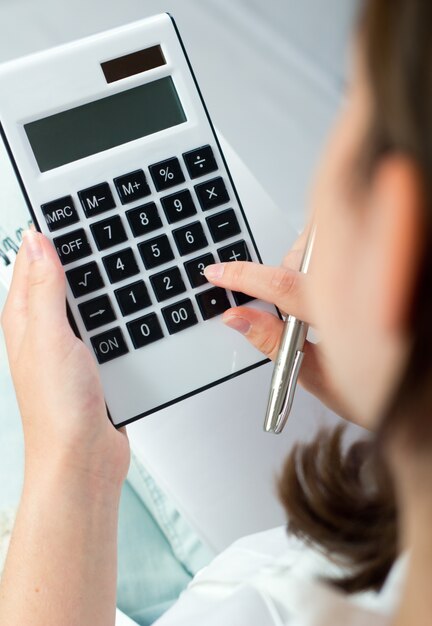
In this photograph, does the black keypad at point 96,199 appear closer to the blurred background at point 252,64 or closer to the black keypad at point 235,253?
the black keypad at point 235,253

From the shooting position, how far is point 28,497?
15.0 inches

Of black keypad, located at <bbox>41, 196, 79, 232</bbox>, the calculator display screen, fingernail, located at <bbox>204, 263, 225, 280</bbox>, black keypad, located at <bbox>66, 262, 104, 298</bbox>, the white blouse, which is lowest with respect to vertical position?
the white blouse

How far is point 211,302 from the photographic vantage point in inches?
15.8

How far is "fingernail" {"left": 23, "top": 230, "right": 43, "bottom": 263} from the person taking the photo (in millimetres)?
374

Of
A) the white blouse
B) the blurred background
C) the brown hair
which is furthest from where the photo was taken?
the blurred background

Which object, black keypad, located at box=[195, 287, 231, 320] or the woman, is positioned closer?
the woman

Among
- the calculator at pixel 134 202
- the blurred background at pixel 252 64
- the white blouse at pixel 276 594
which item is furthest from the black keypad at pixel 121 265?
the blurred background at pixel 252 64

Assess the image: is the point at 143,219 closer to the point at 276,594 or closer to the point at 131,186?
the point at 131,186

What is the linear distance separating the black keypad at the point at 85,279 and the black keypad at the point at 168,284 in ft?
0.10

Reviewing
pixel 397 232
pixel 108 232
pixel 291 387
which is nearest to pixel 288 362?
pixel 291 387

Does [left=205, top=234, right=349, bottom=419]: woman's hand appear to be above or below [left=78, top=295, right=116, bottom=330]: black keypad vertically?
below

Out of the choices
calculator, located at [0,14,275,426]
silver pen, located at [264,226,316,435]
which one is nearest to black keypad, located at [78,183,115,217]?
calculator, located at [0,14,275,426]

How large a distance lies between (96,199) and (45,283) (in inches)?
2.1

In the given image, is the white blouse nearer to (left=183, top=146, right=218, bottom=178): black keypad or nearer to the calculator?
the calculator
